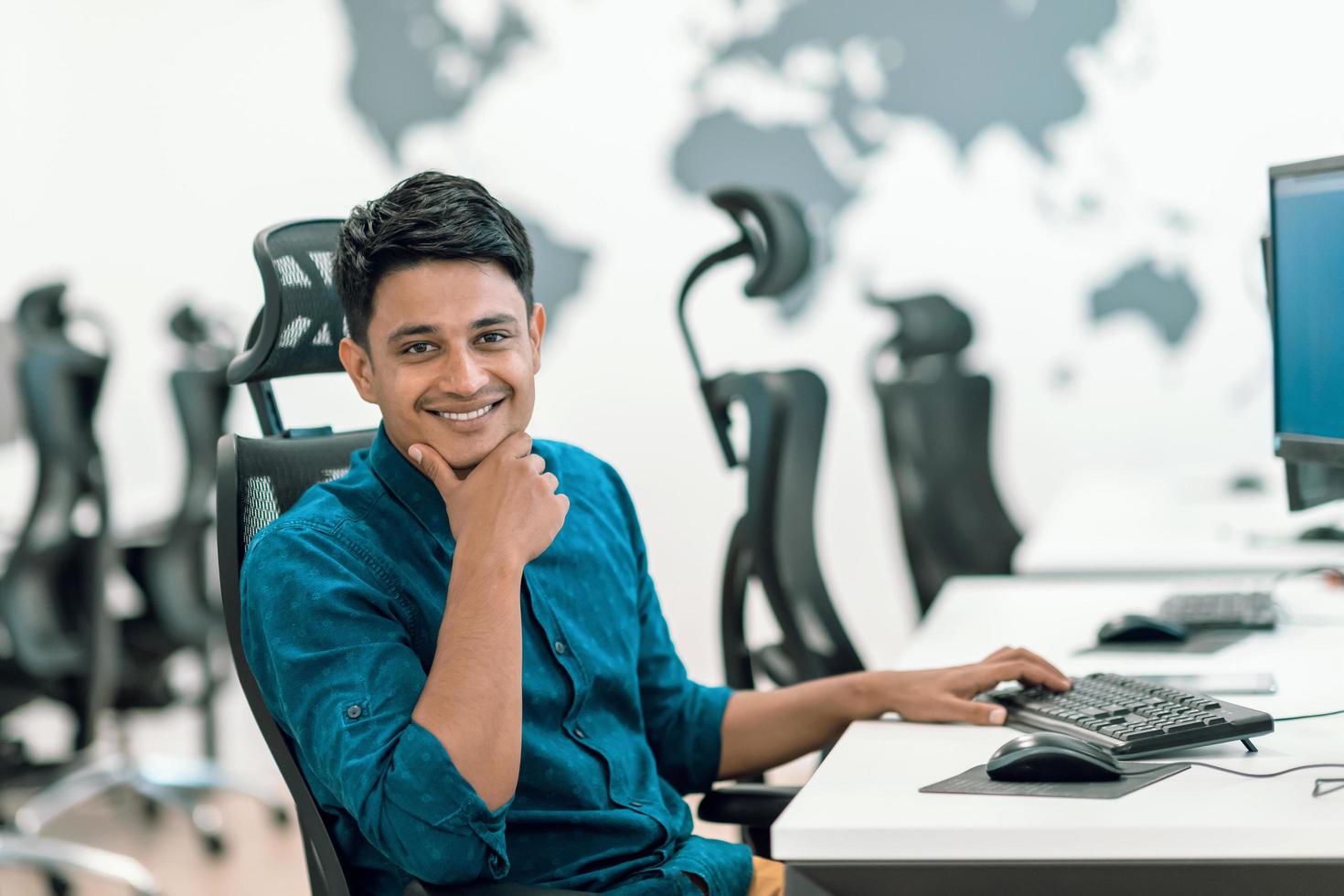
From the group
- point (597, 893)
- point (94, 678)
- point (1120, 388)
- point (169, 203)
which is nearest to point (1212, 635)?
point (597, 893)

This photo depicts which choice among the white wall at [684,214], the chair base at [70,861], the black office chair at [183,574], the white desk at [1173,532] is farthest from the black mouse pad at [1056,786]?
the white wall at [684,214]

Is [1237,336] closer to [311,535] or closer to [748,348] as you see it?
[748,348]

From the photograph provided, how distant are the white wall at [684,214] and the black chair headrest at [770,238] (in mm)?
2524

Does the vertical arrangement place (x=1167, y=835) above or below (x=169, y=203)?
below

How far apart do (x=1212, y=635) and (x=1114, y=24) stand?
3.03m

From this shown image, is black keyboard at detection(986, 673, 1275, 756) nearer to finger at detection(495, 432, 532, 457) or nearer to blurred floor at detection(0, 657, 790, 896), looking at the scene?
finger at detection(495, 432, 532, 457)

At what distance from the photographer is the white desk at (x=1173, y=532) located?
2623 millimetres

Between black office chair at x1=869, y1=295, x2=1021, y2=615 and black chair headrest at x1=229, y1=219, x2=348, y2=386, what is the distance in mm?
1584

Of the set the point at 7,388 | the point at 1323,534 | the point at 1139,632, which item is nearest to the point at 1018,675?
the point at 1139,632

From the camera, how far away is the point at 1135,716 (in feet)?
4.61

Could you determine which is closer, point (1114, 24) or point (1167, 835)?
point (1167, 835)

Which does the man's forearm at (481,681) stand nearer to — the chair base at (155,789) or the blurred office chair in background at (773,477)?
the blurred office chair in background at (773,477)

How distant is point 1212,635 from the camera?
199 cm

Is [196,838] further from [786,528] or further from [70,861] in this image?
[786,528]
